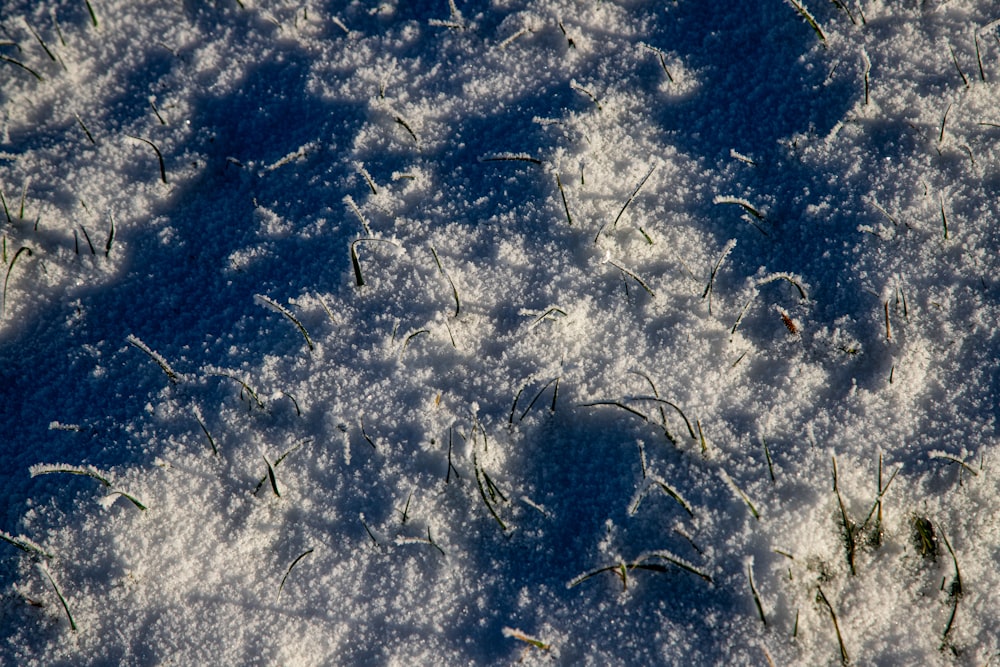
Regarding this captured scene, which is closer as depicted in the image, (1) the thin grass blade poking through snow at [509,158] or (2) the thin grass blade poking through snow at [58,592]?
(2) the thin grass blade poking through snow at [58,592]

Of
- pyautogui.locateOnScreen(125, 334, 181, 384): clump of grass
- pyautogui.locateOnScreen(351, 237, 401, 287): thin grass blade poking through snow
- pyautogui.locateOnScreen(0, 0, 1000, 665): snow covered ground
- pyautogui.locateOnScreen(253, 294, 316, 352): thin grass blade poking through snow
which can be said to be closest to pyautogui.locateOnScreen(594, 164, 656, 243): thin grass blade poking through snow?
pyautogui.locateOnScreen(0, 0, 1000, 665): snow covered ground

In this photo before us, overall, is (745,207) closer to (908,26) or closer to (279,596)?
(908,26)

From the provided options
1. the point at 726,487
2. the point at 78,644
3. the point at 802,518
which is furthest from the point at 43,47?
the point at 802,518

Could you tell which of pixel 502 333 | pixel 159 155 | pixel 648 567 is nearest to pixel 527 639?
pixel 648 567

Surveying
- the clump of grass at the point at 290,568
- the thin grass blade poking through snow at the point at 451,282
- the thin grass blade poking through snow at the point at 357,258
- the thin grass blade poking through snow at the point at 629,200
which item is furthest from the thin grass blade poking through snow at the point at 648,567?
the thin grass blade poking through snow at the point at 357,258

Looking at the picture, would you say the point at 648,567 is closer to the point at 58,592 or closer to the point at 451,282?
the point at 451,282

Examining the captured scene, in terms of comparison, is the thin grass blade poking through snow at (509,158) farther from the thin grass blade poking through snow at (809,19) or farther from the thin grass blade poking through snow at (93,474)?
the thin grass blade poking through snow at (93,474)
